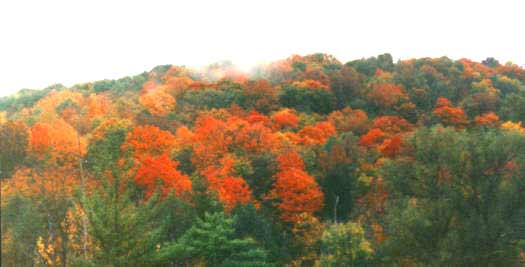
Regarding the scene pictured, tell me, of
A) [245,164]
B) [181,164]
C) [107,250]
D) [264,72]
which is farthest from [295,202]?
[264,72]

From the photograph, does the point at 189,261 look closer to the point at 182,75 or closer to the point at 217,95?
the point at 217,95

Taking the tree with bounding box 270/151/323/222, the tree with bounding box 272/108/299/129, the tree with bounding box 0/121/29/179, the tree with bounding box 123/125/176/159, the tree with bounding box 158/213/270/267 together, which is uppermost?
the tree with bounding box 0/121/29/179

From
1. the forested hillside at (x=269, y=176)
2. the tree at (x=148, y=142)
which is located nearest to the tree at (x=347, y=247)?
the forested hillside at (x=269, y=176)

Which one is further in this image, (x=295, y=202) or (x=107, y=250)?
(x=295, y=202)

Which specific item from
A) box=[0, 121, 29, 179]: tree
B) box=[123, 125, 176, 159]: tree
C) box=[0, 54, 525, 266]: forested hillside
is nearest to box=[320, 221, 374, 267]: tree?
box=[0, 54, 525, 266]: forested hillside

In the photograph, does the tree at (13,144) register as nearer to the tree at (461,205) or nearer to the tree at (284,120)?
the tree at (284,120)

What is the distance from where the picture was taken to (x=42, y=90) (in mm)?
73812

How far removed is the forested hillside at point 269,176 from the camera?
60.4 feet

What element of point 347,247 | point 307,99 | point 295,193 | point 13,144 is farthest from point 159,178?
point 307,99

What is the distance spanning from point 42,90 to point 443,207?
6711cm

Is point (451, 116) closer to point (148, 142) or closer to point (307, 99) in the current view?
point (307, 99)

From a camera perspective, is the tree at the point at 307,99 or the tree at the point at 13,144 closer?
the tree at the point at 13,144

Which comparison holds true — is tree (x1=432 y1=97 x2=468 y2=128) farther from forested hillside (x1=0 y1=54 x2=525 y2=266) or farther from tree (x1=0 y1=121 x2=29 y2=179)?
tree (x1=0 y1=121 x2=29 y2=179)

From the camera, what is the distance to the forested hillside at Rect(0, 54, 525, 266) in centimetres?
1841
